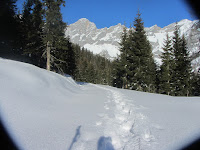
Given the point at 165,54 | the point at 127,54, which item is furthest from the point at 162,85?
the point at 127,54

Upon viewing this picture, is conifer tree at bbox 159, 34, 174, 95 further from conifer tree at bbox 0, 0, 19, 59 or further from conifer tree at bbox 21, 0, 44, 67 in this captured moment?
conifer tree at bbox 0, 0, 19, 59

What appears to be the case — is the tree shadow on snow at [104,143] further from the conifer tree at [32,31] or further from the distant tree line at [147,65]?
the conifer tree at [32,31]

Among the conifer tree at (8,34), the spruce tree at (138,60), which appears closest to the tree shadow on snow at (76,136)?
the spruce tree at (138,60)

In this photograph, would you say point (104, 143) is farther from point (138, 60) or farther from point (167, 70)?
point (167, 70)

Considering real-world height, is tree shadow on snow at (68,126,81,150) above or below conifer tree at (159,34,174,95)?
below

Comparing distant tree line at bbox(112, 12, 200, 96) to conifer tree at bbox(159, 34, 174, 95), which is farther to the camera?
conifer tree at bbox(159, 34, 174, 95)

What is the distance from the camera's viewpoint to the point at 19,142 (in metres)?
1.79

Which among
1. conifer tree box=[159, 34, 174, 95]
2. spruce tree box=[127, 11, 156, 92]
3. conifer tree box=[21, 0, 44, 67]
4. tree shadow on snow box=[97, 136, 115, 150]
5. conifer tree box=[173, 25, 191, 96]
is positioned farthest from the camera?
conifer tree box=[21, 0, 44, 67]

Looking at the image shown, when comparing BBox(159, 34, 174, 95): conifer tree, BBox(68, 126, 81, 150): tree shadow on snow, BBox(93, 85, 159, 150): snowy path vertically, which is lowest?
BBox(68, 126, 81, 150): tree shadow on snow

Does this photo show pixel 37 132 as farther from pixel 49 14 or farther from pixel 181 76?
pixel 181 76

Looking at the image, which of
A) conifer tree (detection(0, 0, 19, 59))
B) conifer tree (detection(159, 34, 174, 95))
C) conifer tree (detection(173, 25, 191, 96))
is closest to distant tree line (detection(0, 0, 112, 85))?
conifer tree (detection(0, 0, 19, 59))

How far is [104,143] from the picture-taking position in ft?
6.67

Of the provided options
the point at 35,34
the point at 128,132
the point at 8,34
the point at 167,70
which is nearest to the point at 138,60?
the point at 167,70

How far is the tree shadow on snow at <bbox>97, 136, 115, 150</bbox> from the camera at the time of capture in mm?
1908
